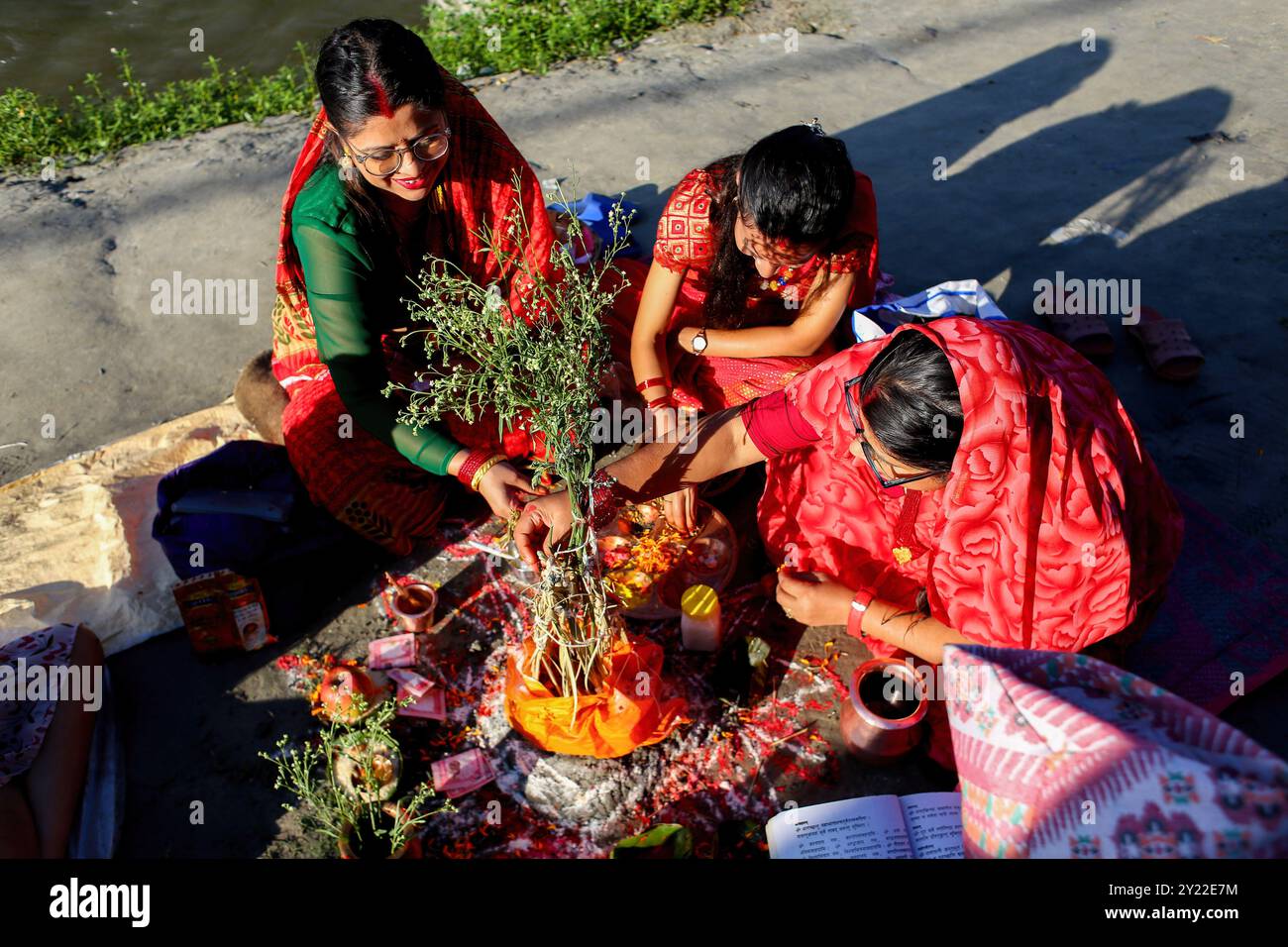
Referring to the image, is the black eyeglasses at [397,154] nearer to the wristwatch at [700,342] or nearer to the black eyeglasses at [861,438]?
the wristwatch at [700,342]

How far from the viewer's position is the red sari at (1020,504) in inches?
87.4

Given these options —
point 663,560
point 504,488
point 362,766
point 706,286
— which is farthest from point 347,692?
point 706,286

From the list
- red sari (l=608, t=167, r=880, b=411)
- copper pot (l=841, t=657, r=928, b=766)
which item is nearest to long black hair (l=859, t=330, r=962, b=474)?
copper pot (l=841, t=657, r=928, b=766)

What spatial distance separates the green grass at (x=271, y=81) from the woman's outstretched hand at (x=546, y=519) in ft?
14.0

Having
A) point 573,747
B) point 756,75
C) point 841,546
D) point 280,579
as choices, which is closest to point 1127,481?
point 841,546

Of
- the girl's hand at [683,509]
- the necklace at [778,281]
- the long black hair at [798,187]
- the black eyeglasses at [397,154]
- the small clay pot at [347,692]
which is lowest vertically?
the small clay pot at [347,692]

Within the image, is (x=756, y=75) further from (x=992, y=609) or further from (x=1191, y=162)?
(x=992, y=609)

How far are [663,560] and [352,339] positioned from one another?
4.01ft

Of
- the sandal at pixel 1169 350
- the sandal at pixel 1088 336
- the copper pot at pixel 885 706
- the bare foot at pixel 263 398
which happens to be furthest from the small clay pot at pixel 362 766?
the sandal at pixel 1169 350

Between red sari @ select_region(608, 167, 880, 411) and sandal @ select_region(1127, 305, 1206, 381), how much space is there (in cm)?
134

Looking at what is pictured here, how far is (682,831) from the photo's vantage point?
2.37 m

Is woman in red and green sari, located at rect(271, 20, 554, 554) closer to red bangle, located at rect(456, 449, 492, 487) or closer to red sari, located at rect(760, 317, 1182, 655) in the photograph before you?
red bangle, located at rect(456, 449, 492, 487)
